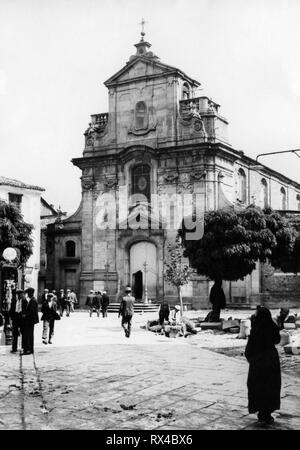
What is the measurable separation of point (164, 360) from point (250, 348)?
6.18m

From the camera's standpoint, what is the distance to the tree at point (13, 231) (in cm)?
2748

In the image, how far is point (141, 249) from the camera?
3969cm

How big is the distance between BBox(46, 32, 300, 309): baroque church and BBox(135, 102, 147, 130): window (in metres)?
0.07

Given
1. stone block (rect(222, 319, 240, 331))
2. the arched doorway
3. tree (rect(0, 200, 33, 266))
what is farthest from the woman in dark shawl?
the arched doorway

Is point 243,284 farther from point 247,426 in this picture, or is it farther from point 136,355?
point 247,426

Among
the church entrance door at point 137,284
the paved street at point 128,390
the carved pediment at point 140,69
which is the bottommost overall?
the paved street at point 128,390

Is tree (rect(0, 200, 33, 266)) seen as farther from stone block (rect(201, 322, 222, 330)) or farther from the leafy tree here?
the leafy tree

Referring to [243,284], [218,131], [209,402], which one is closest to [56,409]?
[209,402]

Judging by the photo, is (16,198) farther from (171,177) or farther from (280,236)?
(280,236)

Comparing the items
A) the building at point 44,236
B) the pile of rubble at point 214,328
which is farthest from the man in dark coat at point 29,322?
the building at point 44,236

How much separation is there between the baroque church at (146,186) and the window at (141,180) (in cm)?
7

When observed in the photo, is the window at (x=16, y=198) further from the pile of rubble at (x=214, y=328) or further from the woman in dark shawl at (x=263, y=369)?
the woman in dark shawl at (x=263, y=369)

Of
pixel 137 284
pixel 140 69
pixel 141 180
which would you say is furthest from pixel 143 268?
pixel 140 69

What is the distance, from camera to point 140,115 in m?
40.7
